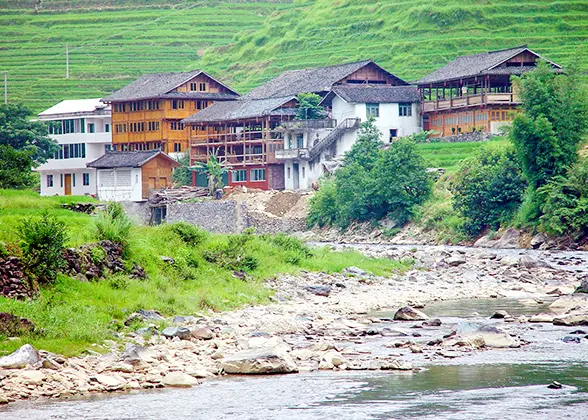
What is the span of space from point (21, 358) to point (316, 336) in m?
7.84

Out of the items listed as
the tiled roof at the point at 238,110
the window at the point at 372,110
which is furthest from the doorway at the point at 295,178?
the window at the point at 372,110

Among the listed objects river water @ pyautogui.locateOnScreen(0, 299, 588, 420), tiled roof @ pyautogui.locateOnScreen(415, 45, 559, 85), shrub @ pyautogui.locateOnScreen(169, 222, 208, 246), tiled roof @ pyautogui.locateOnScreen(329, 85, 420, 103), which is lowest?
river water @ pyautogui.locateOnScreen(0, 299, 588, 420)

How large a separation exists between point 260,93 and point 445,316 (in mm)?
61565

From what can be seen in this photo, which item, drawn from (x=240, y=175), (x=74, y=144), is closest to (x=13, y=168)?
(x=240, y=175)

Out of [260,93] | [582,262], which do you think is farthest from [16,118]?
[582,262]

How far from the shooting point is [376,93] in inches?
3211

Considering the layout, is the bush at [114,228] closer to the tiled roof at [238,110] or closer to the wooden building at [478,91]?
the wooden building at [478,91]

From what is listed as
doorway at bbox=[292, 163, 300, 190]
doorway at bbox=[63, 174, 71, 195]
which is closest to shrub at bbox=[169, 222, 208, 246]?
doorway at bbox=[292, 163, 300, 190]

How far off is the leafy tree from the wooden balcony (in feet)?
25.4

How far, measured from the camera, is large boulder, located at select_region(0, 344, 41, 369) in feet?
66.8

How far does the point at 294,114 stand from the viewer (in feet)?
270

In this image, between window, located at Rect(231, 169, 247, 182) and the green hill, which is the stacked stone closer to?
window, located at Rect(231, 169, 247, 182)

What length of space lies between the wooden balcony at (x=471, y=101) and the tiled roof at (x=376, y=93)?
165cm

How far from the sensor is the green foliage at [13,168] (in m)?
46.5
